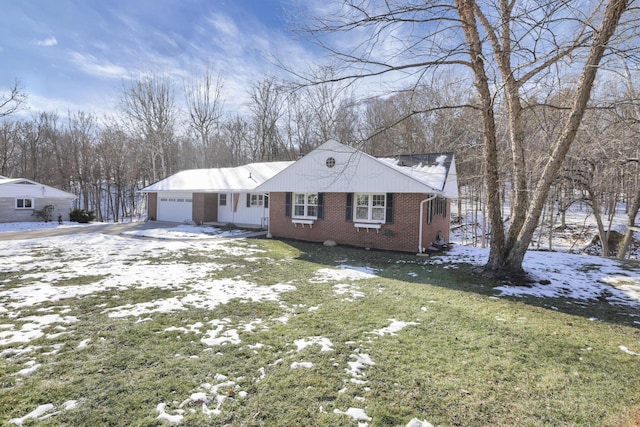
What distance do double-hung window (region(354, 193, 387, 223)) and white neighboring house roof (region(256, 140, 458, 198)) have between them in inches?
18.8

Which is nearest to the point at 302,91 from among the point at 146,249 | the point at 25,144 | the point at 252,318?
the point at 252,318

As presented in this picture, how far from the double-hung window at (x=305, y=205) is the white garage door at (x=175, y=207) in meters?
9.33

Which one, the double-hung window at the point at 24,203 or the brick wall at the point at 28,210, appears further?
the double-hung window at the point at 24,203

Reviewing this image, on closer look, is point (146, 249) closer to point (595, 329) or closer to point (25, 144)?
point (595, 329)

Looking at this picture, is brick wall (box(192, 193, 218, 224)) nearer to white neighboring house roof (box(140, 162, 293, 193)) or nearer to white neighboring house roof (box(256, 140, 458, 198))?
white neighboring house roof (box(140, 162, 293, 193))

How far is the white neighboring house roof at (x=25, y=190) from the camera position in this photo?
18688mm

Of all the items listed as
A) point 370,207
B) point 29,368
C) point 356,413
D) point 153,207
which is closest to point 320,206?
point 370,207

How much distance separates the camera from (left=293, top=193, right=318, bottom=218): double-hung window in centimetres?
1319

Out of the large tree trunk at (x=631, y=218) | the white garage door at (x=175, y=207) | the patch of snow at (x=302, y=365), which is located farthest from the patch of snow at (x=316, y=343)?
the white garage door at (x=175, y=207)

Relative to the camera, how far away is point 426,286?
699cm

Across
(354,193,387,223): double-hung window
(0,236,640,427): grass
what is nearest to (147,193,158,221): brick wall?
(354,193,387,223): double-hung window

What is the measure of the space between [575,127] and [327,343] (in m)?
6.80

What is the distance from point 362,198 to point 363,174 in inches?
39.3

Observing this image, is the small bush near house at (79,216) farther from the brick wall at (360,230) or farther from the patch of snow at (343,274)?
the patch of snow at (343,274)
